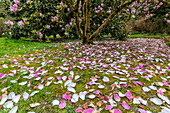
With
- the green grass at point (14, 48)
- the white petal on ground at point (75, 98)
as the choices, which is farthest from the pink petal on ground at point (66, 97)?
the green grass at point (14, 48)

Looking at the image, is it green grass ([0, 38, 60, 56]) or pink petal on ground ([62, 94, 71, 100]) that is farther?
green grass ([0, 38, 60, 56])

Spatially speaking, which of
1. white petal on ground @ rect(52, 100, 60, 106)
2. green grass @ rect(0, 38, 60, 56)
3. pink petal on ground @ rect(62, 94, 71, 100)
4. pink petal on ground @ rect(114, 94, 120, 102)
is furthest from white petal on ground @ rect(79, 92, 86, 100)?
green grass @ rect(0, 38, 60, 56)

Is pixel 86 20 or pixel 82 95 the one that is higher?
pixel 86 20

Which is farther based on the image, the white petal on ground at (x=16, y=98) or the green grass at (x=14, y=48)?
the green grass at (x=14, y=48)

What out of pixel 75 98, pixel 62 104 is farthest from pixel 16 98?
pixel 75 98

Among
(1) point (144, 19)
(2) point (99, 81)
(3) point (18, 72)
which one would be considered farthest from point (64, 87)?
(1) point (144, 19)

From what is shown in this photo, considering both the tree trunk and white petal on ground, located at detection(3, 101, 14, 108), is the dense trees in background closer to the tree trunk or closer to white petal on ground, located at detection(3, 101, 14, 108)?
the tree trunk

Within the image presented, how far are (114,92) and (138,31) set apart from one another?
45.4ft

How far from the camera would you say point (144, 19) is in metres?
11.8

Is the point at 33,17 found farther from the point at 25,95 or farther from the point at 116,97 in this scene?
the point at 116,97

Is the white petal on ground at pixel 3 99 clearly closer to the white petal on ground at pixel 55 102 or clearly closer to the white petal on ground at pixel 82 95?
the white petal on ground at pixel 55 102

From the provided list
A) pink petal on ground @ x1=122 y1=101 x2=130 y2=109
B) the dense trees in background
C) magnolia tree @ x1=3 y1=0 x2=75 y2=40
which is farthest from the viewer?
magnolia tree @ x1=3 y1=0 x2=75 y2=40

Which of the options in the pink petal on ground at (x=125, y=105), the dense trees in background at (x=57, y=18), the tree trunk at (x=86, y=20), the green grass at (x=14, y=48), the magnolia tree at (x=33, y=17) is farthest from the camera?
the magnolia tree at (x=33, y=17)

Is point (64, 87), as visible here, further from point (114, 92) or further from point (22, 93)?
point (114, 92)
